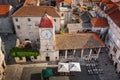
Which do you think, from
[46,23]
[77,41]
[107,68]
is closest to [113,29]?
[77,41]

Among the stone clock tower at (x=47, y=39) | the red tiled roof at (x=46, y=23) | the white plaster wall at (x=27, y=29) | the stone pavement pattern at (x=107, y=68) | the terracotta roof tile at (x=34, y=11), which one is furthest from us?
the white plaster wall at (x=27, y=29)

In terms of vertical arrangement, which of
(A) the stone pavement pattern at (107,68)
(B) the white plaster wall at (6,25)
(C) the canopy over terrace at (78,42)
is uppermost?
(B) the white plaster wall at (6,25)

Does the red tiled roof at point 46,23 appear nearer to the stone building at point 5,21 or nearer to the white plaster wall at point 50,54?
the white plaster wall at point 50,54

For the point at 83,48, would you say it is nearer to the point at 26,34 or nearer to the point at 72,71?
the point at 72,71

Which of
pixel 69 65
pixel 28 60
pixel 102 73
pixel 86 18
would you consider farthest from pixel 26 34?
pixel 102 73

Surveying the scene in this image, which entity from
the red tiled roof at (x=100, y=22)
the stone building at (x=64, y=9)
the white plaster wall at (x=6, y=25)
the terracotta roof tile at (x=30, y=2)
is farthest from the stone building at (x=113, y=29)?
the white plaster wall at (x=6, y=25)

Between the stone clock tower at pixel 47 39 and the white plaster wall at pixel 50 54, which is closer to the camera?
the stone clock tower at pixel 47 39

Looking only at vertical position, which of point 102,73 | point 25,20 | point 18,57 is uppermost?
point 25,20
